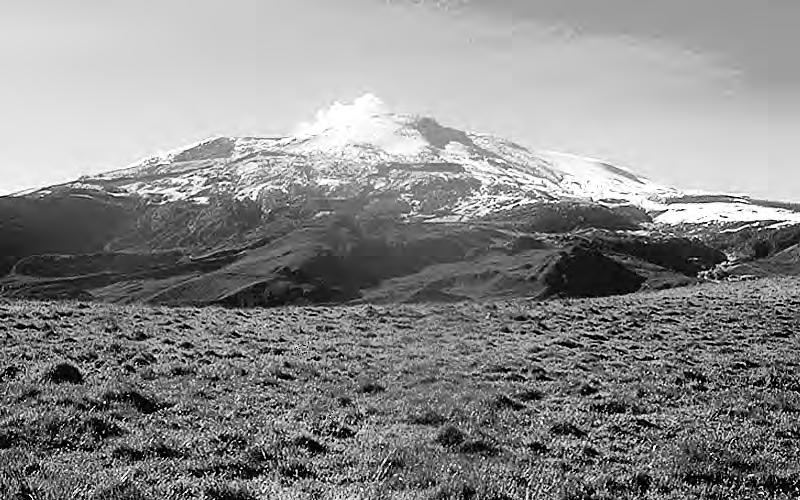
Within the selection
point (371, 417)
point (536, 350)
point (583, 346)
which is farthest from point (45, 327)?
point (583, 346)

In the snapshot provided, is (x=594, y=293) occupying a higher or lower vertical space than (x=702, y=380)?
lower

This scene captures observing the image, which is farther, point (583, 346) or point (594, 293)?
point (594, 293)

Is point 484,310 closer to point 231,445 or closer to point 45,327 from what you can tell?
point 45,327

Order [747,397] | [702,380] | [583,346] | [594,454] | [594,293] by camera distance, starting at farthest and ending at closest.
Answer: [594,293] < [583,346] < [702,380] < [747,397] < [594,454]

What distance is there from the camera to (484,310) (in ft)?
145

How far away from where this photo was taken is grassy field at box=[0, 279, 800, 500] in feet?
37.5

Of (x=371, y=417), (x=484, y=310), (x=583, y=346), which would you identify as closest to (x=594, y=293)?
(x=484, y=310)

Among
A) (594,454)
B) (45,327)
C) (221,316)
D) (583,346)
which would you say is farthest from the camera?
(221,316)

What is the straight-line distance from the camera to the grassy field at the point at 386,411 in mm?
11422

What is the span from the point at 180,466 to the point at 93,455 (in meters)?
1.69

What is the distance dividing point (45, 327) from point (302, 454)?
64.4 ft

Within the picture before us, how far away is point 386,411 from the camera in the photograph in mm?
17344

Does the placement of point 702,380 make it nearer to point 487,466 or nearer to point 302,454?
point 487,466

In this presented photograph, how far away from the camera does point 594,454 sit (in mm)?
14055
